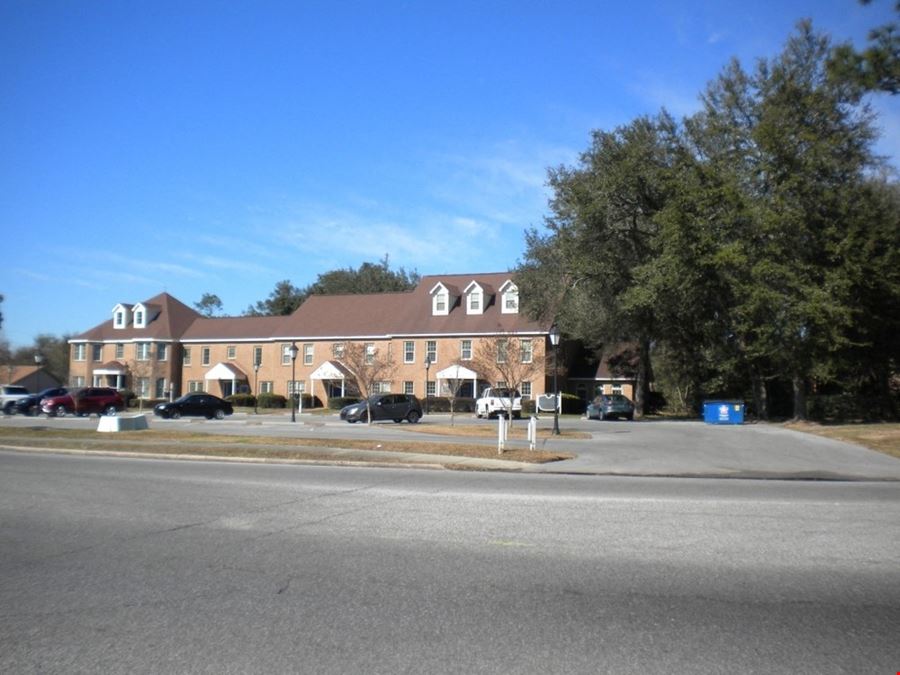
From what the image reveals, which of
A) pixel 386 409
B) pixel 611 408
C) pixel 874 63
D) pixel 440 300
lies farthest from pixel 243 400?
pixel 874 63

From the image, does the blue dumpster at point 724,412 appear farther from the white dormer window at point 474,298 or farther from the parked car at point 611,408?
the white dormer window at point 474,298

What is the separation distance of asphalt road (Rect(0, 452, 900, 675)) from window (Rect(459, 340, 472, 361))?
45.4 m

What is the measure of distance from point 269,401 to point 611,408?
28754mm

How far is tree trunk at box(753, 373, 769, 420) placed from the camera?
148ft

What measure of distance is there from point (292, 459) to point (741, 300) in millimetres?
27908

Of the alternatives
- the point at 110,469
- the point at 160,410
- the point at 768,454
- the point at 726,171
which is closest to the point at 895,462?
the point at 768,454

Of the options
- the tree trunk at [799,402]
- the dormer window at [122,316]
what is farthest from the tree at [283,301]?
the tree trunk at [799,402]

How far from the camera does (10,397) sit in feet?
167

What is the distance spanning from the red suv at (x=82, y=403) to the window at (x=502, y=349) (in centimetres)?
2309

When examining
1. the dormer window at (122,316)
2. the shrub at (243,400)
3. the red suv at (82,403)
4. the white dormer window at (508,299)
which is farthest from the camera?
the dormer window at (122,316)

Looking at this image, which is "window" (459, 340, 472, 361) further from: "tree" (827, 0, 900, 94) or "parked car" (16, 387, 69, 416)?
"tree" (827, 0, 900, 94)

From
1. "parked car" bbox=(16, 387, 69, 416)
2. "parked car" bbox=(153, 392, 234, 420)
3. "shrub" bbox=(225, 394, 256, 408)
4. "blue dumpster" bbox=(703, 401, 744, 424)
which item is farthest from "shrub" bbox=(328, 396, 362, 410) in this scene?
"blue dumpster" bbox=(703, 401, 744, 424)

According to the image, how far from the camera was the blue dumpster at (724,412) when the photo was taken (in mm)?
41094

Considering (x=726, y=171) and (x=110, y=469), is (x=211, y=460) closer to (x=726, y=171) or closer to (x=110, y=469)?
(x=110, y=469)
